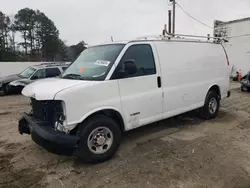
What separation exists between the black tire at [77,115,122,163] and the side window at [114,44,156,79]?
2.61 ft

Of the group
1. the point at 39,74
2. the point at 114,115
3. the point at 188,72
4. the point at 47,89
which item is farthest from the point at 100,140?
the point at 39,74

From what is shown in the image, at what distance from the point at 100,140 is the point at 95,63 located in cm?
140

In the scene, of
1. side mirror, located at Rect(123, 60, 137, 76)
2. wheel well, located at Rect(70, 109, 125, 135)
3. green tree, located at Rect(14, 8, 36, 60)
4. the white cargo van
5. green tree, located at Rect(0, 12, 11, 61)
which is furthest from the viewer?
green tree, located at Rect(14, 8, 36, 60)

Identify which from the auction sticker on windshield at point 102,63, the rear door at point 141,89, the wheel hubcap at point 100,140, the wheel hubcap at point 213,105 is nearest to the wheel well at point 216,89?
the wheel hubcap at point 213,105

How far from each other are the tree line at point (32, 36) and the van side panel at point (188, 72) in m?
25.4

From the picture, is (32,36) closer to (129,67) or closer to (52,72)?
(52,72)

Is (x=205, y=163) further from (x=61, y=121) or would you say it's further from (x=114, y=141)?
(x=61, y=121)

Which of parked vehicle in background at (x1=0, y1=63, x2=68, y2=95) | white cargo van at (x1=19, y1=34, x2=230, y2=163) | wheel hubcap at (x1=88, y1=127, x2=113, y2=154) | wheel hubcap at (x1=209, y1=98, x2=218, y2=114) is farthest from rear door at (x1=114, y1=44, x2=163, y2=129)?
parked vehicle in background at (x1=0, y1=63, x2=68, y2=95)

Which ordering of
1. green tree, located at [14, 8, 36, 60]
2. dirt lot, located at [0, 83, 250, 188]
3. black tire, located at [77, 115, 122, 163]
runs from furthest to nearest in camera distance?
green tree, located at [14, 8, 36, 60], black tire, located at [77, 115, 122, 163], dirt lot, located at [0, 83, 250, 188]

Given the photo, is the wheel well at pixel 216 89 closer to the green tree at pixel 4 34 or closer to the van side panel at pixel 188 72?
the van side panel at pixel 188 72

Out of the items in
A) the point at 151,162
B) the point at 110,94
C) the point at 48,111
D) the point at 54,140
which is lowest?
the point at 151,162

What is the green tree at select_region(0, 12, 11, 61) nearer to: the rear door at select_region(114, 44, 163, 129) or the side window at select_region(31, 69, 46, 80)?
the side window at select_region(31, 69, 46, 80)

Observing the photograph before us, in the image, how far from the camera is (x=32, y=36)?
3148 centimetres

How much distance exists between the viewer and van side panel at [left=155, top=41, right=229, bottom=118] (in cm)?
489
